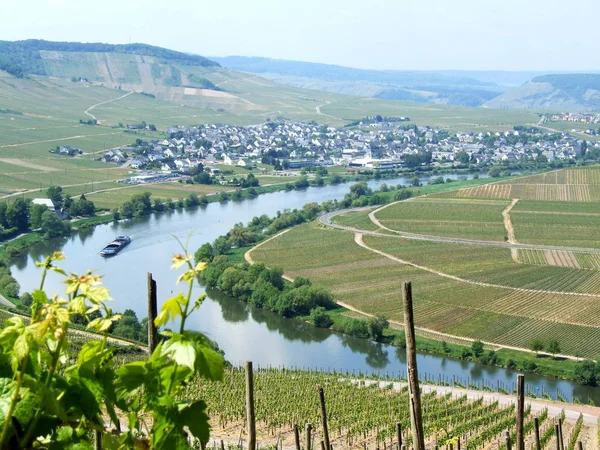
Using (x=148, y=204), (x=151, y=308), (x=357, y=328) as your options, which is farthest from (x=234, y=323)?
(x=151, y=308)

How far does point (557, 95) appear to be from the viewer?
157125 mm

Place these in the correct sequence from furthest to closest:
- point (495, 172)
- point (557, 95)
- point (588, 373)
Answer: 1. point (557, 95)
2. point (495, 172)
3. point (588, 373)

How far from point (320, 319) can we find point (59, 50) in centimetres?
10088

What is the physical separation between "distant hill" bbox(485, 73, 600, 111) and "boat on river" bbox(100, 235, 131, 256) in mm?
125346

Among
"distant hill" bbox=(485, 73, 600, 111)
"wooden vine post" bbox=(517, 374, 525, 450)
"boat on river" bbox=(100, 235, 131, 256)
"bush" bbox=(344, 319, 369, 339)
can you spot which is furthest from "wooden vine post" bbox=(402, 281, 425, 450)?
"distant hill" bbox=(485, 73, 600, 111)

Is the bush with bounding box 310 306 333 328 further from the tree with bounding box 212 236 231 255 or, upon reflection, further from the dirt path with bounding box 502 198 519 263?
the dirt path with bounding box 502 198 519 263

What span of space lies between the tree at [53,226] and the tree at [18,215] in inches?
37.4

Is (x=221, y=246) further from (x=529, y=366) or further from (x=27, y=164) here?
(x=27, y=164)

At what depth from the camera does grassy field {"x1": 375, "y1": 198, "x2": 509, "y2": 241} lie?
3481cm

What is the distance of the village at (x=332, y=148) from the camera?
192 feet

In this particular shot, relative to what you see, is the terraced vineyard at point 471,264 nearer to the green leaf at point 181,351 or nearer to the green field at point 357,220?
the green field at point 357,220

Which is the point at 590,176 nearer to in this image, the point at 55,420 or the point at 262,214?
the point at 262,214

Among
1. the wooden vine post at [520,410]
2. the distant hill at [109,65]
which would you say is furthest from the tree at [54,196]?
the distant hill at [109,65]

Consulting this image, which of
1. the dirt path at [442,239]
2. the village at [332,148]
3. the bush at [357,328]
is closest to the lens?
the bush at [357,328]
